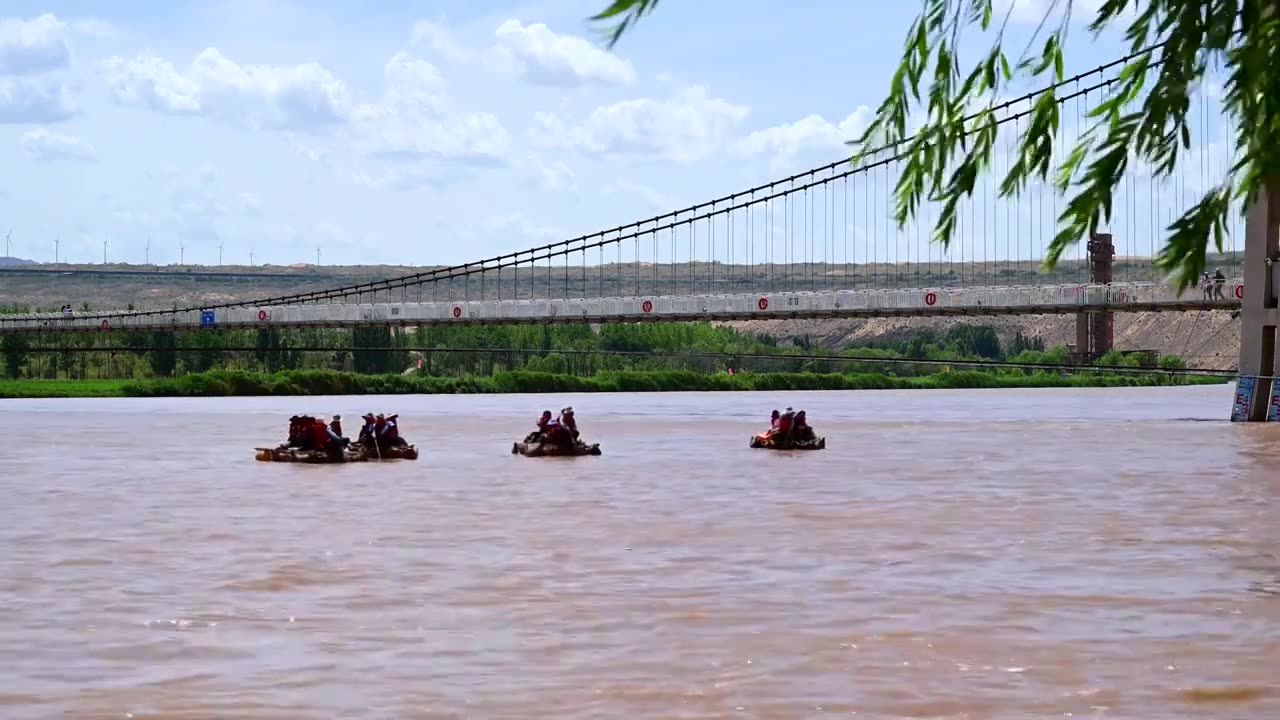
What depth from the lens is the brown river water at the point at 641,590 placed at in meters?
11.3

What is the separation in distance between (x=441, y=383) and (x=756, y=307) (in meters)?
27.8

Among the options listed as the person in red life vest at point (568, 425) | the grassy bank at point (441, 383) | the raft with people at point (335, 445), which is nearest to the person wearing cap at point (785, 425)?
the person in red life vest at point (568, 425)

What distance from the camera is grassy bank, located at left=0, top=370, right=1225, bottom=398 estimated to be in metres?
93.5

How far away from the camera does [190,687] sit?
37.6 ft

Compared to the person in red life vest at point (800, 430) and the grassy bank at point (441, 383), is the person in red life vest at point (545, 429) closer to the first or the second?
the person in red life vest at point (800, 430)

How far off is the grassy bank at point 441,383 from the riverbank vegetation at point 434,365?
74 millimetres

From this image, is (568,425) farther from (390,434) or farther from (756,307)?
(756,307)

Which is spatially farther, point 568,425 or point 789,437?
point 789,437

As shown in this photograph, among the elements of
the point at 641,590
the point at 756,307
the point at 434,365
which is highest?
the point at 756,307

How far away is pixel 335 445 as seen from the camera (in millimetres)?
36438

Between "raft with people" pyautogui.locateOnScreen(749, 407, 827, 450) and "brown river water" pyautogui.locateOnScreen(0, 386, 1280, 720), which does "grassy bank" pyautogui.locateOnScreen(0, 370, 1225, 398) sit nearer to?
"raft with people" pyautogui.locateOnScreen(749, 407, 827, 450)

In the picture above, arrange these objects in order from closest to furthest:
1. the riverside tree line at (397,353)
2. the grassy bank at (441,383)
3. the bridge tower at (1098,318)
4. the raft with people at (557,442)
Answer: the raft with people at (557,442) → the grassy bank at (441,383) → the riverside tree line at (397,353) → the bridge tower at (1098,318)

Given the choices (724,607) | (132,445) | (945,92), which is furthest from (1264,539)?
(132,445)

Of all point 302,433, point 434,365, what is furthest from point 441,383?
point 302,433
